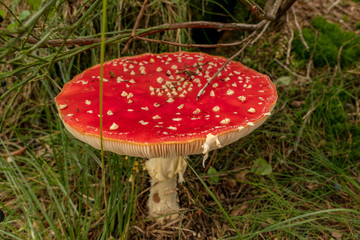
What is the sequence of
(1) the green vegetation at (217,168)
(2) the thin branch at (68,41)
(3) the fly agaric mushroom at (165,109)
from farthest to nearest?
(1) the green vegetation at (217,168), (2) the thin branch at (68,41), (3) the fly agaric mushroom at (165,109)

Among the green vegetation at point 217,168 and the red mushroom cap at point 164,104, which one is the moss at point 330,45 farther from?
the red mushroom cap at point 164,104

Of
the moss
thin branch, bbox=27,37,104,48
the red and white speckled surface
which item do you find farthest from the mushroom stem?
the moss

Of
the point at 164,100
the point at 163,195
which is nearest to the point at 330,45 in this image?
the point at 164,100

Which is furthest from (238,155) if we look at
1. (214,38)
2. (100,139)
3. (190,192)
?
(100,139)

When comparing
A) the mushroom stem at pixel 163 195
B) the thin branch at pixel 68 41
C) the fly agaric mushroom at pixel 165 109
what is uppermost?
the thin branch at pixel 68 41

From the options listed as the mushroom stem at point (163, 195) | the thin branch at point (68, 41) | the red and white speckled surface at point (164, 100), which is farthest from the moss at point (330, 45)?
the thin branch at point (68, 41)

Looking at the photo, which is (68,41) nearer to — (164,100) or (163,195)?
(164,100)
